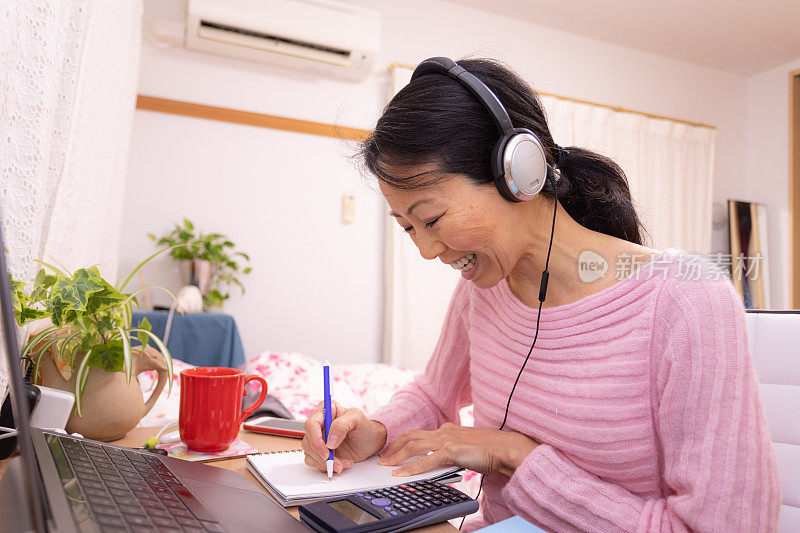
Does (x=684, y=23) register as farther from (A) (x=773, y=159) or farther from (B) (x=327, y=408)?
(B) (x=327, y=408)

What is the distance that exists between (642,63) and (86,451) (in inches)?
158

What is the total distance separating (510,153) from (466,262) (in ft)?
0.64

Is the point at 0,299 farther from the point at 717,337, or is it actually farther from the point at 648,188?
the point at 648,188

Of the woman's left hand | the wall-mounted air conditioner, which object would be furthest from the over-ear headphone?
the wall-mounted air conditioner

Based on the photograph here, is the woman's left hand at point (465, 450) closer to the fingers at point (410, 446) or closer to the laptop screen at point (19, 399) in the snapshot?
the fingers at point (410, 446)

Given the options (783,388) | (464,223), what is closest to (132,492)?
(464,223)

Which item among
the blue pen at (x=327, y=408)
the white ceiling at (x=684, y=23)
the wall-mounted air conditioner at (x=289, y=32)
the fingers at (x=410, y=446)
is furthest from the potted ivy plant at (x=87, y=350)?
the white ceiling at (x=684, y=23)

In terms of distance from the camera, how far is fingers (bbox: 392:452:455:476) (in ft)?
2.42

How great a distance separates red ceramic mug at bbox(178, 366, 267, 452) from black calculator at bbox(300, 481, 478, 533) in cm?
28

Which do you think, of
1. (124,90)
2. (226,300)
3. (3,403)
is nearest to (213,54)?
(124,90)

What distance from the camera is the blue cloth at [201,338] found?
89.4 inches

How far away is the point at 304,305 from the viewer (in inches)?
120

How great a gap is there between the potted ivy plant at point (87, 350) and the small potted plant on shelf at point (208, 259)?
6.00ft

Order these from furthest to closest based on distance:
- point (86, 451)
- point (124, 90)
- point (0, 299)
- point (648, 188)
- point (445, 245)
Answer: point (648, 188) → point (124, 90) → point (445, 245) → point (86, 451) → point (0, 299)
